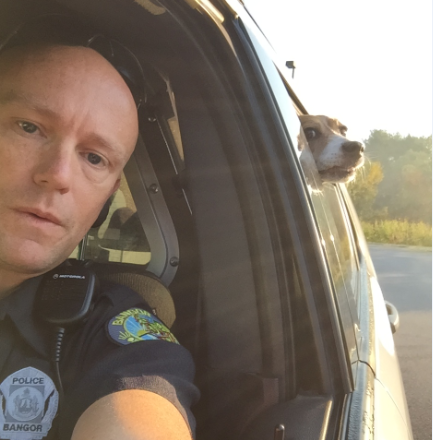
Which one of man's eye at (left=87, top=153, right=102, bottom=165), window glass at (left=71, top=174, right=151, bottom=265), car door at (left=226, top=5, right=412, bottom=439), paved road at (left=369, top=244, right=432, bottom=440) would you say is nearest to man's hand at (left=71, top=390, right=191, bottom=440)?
car door at (left=226, top=5, right=412, bottom=439)

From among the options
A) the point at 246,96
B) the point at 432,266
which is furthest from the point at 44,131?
the point at 432,266

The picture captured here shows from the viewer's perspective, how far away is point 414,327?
8102 millimetres

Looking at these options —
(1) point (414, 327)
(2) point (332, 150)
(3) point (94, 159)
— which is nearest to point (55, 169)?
(3) point (94, 159)

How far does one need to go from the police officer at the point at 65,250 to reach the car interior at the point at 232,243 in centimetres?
16

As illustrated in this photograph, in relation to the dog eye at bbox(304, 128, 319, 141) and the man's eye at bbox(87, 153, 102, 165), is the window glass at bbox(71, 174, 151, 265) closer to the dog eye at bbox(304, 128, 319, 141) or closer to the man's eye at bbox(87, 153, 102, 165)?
the man's eye at bbox(87, 153, 102, 165)

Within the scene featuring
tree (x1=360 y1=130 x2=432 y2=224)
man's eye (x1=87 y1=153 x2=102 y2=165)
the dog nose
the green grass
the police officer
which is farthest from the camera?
tree (x1=360 y1=130 x2=432 y2=224)

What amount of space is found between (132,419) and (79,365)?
361 millimetres

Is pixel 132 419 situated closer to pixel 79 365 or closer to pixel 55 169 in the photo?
pixel 79 365

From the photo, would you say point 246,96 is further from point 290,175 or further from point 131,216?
point 131,216

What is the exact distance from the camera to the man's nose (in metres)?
1.22

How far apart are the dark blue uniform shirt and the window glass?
57cm

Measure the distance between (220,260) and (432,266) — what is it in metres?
16.7

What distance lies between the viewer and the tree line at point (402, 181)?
31.7m

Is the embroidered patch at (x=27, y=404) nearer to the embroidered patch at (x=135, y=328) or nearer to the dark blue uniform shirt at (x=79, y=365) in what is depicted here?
the dark blue uniform shirt at (x=79, y=365)
